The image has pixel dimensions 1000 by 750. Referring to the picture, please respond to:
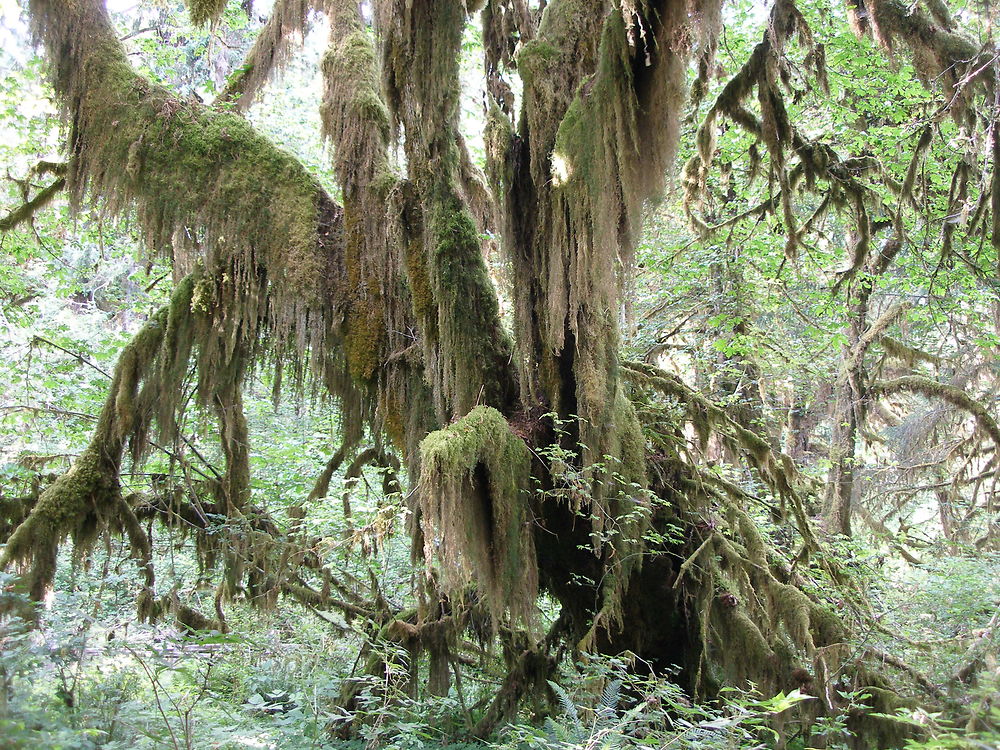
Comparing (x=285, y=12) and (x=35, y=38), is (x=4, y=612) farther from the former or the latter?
(x=285, y=12)

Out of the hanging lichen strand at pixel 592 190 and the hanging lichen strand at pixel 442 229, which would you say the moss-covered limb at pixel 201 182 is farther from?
the hanging lichen strand at pixel 592 190

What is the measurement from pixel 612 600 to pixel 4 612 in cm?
382

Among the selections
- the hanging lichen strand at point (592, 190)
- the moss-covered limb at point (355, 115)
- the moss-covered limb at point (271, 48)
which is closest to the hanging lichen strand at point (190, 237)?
the moss-covered limb at point (355, 115)

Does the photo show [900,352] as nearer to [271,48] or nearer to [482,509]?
[482,509]

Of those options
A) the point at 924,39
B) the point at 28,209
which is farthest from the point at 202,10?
the point at 924,39

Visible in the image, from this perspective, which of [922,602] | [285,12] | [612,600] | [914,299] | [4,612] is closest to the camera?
[4,612]

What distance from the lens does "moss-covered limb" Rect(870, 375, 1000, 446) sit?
867 centimetres

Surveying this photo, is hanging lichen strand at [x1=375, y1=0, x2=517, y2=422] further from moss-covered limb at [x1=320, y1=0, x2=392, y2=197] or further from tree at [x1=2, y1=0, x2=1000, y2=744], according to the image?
moss-covered limb at [x1=320, y1=0, x2=392, y2=197]

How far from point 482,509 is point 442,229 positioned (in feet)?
6.83

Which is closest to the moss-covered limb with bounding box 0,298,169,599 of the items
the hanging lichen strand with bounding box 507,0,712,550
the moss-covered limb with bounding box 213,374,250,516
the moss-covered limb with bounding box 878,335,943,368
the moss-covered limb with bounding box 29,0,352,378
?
the moss-covered limb with bounding box 213,374,250,516

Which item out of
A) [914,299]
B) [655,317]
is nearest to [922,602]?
[914,299]

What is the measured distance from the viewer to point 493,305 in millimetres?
5676

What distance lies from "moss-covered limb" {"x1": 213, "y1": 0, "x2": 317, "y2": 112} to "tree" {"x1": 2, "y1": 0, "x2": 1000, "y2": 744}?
0.68 m

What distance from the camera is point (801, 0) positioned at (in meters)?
9.34
